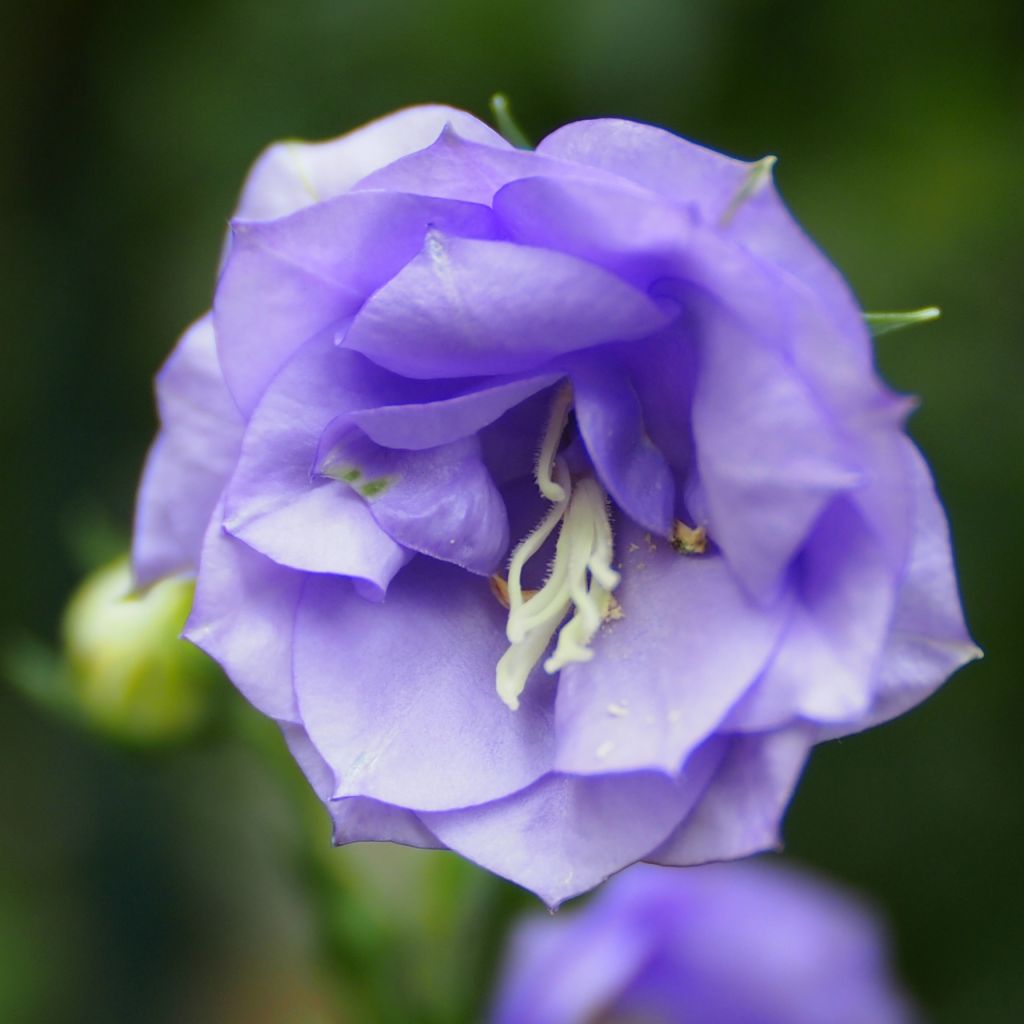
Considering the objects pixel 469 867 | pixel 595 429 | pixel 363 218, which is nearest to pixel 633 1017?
pixel 469 867

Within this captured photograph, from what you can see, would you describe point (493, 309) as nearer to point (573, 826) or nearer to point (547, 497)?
point (547, 497)

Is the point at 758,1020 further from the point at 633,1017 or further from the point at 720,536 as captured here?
the point at 720,536

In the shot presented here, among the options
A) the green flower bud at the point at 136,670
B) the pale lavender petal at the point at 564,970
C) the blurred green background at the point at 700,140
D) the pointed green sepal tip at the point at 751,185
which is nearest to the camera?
the pointed green sepal tip at the point at 751,185

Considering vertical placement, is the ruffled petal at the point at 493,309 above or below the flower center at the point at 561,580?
above

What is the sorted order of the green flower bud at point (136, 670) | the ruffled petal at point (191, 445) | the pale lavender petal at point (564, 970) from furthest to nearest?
the pale lavender petal at point (564, 970) < the green flower bud at point (136, 670) < the ruffled petal at point (191, 445)

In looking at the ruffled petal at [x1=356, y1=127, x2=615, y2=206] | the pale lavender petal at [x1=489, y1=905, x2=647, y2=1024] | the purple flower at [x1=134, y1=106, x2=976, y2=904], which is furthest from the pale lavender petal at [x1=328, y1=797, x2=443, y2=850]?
the pale lavender petal at [x1=489, y1=905, x2=647, y2=1024]

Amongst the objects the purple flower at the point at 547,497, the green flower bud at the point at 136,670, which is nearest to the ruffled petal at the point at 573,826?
the purple flower at the point at 547,497

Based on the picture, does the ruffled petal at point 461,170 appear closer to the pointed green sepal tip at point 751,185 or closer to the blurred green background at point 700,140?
the pointed green sepal tip at point 751,185
